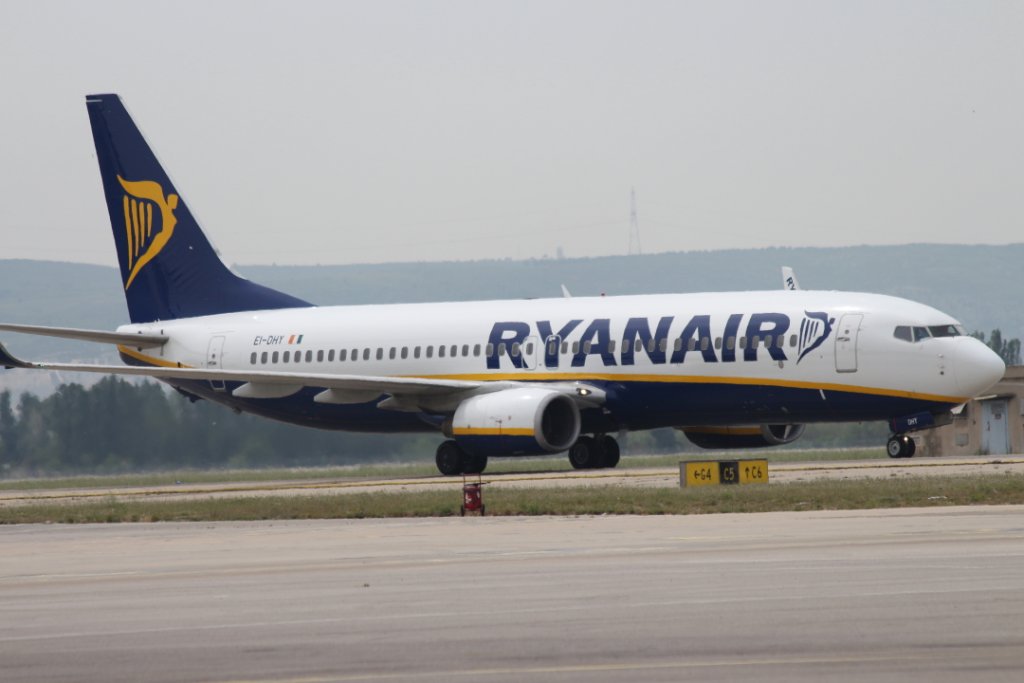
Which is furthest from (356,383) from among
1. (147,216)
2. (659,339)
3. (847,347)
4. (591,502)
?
(591,502)

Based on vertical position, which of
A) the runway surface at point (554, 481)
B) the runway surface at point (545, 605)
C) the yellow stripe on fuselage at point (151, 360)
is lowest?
the runway surface at point (545, 605)

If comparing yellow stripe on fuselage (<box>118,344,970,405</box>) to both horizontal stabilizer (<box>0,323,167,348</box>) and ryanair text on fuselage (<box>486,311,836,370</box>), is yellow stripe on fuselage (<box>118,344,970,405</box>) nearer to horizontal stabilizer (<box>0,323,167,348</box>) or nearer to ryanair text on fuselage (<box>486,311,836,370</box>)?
ryanair text on fuselage (<box>486,311,836,370</box>)

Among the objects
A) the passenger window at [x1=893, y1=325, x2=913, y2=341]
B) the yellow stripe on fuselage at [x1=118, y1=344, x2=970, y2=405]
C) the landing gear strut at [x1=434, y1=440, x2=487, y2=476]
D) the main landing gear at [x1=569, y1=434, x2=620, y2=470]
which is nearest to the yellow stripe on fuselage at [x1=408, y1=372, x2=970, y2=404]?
the yellow stripe on fuselage at [x1=118, y1=344, x2=970, y2=405]

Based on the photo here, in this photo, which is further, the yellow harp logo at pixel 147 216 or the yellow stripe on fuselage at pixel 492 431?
the yellow harp logo at pixel 147 216

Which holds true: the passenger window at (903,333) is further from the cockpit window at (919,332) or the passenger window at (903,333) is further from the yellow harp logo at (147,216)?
the yellow harp logo at (147,216)

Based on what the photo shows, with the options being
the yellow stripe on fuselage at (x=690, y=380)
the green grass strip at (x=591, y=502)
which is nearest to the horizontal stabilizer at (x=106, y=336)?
the yellow stripe on fuselage at (x=690, y=380)

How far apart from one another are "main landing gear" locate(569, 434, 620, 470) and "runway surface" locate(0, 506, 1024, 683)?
21689mm

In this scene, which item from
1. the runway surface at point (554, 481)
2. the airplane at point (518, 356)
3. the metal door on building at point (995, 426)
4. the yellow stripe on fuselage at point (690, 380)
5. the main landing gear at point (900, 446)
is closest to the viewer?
the runway surface at point (554, 481)

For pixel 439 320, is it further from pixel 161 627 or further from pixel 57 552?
pixel 161 627

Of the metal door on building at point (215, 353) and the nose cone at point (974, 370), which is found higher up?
the metal door on building at point (215, 353)

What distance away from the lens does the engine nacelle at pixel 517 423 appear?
4016 centimetres

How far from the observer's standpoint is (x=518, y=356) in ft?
143

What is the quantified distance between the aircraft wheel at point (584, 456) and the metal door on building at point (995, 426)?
1619 cm

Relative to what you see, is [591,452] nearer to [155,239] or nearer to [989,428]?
[155,239]
